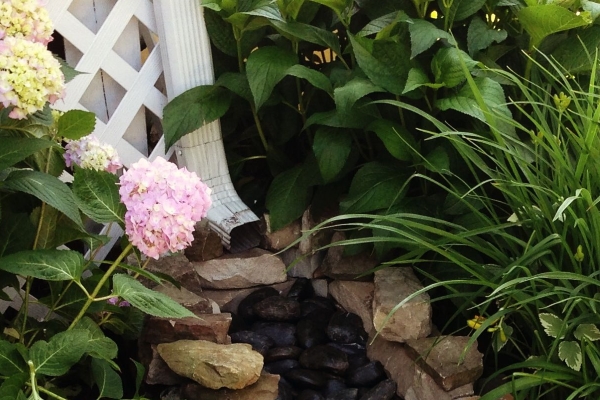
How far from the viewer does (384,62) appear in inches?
57.5

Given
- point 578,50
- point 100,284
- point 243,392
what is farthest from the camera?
point 578,50

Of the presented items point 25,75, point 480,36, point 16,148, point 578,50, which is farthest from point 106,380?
point 578,50

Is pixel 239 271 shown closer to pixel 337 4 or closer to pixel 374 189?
pixel 374 189

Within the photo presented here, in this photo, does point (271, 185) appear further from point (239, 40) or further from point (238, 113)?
point (239, 40)

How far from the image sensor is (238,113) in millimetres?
1756

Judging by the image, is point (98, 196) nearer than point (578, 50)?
Yes

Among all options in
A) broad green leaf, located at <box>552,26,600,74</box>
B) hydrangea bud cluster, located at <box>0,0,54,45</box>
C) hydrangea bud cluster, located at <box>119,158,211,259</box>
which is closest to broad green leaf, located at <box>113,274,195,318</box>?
hydrangea bud cluster, located at <box>119,158,211,259</box>

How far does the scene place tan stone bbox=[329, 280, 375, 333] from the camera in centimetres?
151

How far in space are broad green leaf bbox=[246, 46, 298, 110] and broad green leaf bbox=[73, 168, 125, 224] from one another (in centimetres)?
39

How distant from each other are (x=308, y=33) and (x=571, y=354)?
82cm

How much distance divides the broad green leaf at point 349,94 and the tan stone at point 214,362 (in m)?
0.49

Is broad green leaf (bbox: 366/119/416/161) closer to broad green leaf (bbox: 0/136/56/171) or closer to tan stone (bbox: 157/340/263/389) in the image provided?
tan stone (bbox: 157/340/263/389)

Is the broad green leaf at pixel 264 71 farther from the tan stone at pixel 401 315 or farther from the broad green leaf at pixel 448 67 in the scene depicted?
the tan stone at pixel 401 315

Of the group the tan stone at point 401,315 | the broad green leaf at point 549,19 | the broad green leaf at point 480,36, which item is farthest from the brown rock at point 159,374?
the broad green leaf at point 549,19
